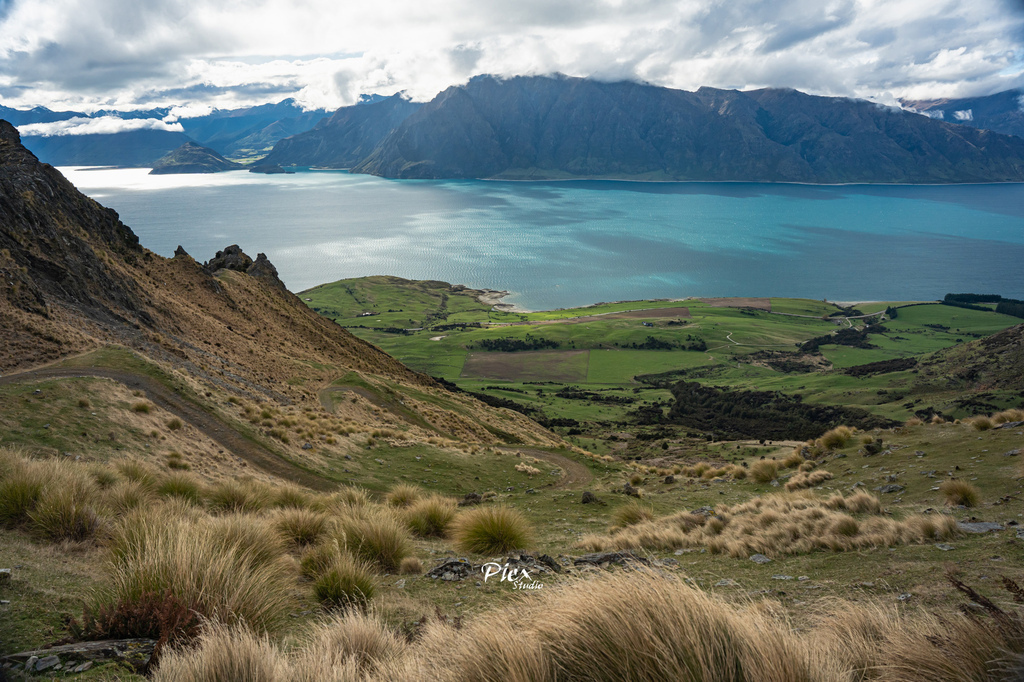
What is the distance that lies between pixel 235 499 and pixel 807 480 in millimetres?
12387

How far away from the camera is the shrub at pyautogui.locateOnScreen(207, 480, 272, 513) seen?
900cm

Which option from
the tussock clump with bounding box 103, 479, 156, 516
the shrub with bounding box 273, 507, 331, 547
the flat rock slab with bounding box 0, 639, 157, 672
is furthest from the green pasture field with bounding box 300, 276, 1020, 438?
the flat rock slab with bounding box 0, 639, 157, 672

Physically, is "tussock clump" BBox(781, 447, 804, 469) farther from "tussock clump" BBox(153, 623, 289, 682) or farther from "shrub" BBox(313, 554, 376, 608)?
"tussock clump" BBox(153, 623, 289, 682)

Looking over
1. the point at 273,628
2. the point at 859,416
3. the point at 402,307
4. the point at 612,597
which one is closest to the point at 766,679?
the point at 612,597

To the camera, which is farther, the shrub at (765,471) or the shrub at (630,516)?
the shrub at (765,471)

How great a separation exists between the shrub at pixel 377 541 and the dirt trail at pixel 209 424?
8.92 m

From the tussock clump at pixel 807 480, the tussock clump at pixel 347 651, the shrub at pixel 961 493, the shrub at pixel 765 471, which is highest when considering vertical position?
the tussock clump at pixel 347 651

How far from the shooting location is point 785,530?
8211mm

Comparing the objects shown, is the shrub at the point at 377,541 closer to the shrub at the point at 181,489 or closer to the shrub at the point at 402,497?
the shrub at the point at 181,489

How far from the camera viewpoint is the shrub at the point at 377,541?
7102 mm

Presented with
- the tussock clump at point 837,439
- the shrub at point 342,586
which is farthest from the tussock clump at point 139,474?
the tussock clump at point 837,439

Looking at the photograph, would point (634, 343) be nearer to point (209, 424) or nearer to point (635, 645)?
point (209, 424)

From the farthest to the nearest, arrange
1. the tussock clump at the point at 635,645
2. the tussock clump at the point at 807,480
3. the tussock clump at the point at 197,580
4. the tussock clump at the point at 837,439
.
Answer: the tussock clump at the point at 837,439 < the tussock clump at the point at 807,480 < the tussock clump at the point at 197,580 < the tussock clump at the point at 635,645

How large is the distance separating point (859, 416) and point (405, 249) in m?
155
